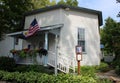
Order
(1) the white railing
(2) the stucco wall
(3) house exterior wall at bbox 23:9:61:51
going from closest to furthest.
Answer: (1) the white railing → (3) house exterior wall at bbox 23:9:61:51 → (2) the stucco wall

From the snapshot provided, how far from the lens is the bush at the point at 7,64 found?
787 inches

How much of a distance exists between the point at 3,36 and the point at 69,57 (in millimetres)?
11879

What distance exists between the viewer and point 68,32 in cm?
2053

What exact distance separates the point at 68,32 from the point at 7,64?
585 cm

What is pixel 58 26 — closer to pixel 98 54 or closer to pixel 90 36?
pixel 90 36

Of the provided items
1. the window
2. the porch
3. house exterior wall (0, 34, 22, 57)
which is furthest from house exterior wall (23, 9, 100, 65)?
house exterior wall (0, 34, 22, 57)

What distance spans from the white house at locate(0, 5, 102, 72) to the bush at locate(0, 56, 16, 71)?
105 inches

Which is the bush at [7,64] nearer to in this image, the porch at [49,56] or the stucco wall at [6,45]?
the porch at [49,56]

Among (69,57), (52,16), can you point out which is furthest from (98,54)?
(52,16)

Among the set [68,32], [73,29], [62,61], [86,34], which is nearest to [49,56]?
[62,61]

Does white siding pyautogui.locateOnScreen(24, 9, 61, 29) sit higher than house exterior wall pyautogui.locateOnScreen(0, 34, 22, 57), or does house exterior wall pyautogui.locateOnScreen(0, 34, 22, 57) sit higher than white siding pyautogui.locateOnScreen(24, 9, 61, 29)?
white siding pyautogui.locateOnScreen(24, 9, 61, 29)

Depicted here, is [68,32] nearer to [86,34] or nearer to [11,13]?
[86,34]

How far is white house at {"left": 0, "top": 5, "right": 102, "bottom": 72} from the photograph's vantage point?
1975 centimetres

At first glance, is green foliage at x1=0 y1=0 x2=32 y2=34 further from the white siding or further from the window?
the window
